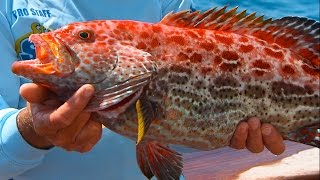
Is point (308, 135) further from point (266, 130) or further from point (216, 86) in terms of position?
point (216, 86)

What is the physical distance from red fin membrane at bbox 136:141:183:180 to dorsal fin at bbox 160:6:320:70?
419 mm

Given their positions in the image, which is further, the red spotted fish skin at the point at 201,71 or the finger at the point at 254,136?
the finger at the point at 254,136

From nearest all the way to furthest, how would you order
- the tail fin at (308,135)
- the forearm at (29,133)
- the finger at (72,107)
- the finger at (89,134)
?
the finger at (72,107), the finger at (89,134), the forearm at (29,133), the tail fin at (308,135)

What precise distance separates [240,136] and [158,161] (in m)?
0.29

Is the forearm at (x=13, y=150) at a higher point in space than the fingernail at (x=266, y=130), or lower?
lower

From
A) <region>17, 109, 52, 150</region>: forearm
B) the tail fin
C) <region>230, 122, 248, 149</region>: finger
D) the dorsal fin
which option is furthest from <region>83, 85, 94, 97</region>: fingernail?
the tail fin

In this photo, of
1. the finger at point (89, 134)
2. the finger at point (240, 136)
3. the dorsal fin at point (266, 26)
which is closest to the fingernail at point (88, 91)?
the finger at point (89, 134)

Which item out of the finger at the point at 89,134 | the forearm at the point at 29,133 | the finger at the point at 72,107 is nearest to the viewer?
the finger at the point at 72,107

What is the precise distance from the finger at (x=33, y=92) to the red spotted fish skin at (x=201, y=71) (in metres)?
0.02

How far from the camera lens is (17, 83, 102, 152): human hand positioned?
1415 mm

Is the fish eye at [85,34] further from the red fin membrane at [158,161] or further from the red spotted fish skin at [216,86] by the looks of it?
the red fin membrane at [158,161]

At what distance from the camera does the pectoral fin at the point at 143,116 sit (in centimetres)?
147

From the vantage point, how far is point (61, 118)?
142cm

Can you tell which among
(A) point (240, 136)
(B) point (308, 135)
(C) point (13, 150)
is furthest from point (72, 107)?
(B) point (308, 135)
